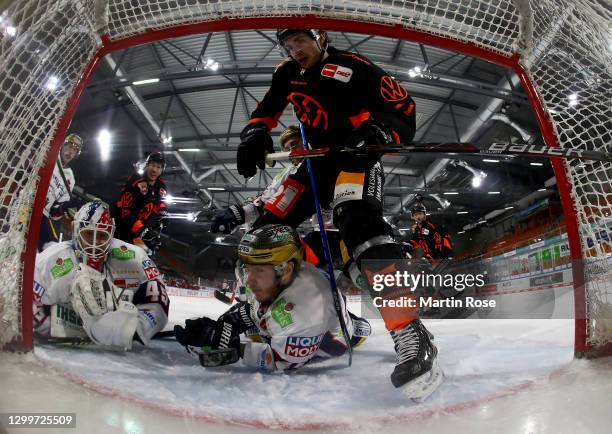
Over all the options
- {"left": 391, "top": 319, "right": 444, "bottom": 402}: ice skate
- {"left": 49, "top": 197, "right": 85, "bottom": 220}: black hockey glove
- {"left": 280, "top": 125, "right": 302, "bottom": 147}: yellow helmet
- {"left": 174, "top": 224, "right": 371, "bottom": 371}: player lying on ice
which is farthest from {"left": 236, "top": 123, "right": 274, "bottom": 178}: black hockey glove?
{"left": 49, "top": 197, "right": 85, "bottom": 220}: black hockey glove

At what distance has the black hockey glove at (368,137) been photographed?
1.08 m

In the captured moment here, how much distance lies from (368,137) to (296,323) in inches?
22.2

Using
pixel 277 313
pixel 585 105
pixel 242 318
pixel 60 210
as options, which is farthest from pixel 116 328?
pixel 585 105

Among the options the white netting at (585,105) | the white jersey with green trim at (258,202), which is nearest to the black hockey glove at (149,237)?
the white jersey with green trim at (258,202)

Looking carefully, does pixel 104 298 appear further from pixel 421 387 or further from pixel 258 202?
pixel 421 387

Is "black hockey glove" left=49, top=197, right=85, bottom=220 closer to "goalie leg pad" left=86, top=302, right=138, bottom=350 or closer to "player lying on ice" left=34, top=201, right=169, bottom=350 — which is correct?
"player lying on ice" left=34, top=201, right=169, bottom=350

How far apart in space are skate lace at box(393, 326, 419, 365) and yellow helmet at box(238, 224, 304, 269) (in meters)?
0.38

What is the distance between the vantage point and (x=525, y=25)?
1.25 m

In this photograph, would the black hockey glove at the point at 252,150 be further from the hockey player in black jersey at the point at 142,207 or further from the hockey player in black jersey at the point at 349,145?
the hockey player in black jersey at the point at 142,207

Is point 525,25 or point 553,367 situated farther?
point 525,25

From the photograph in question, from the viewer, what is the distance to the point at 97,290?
1364mm

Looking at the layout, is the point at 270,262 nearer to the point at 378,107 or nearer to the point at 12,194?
the point at 378,107

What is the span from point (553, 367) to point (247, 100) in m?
5.00

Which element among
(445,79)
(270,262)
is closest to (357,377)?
(270,262)
